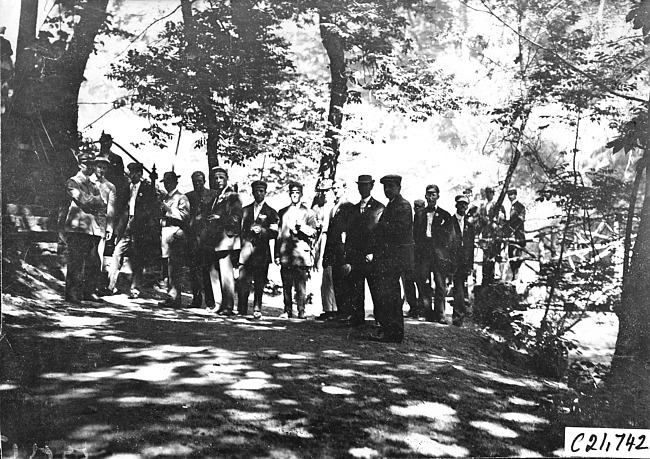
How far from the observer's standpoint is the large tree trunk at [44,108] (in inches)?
161

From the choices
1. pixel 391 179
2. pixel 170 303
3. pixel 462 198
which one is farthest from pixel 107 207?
pixel 462 198

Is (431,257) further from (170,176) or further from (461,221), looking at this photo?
(170,176)

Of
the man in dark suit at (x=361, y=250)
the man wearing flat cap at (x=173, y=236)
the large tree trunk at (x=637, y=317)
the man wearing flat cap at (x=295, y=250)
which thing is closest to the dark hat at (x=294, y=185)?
the man wearing flat cap at (x=295, y=250)

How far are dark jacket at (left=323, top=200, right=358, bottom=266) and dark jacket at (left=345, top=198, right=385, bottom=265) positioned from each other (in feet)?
0.20

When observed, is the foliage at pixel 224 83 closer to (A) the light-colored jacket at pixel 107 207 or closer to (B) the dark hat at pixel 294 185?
(B) the dark hat at pixel 294 185

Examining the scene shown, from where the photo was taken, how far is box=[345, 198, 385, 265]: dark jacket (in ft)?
17.9

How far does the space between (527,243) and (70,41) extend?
3.91 metres

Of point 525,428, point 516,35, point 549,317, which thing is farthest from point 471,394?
point 516,35

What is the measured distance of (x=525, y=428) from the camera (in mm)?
4129

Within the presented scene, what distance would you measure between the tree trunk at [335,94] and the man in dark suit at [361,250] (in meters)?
0.34

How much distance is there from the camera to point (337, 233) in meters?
5.86

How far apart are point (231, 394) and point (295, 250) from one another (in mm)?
2440

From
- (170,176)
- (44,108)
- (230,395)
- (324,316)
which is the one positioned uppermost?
(44,108)

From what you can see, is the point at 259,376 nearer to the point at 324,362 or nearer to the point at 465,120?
the point at 324,362
